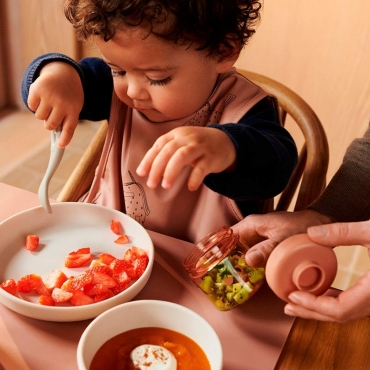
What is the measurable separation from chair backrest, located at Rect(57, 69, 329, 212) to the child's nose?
0.32 metres

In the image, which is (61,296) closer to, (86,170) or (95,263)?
(95,263)

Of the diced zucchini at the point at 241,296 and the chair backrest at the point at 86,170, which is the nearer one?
the diced zucchini at the point at 241,296

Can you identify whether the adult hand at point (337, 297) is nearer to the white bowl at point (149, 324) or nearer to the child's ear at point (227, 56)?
the white bowl at point (149, 324)

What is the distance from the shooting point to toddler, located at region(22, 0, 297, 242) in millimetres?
731

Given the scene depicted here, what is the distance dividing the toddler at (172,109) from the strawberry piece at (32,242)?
0.16m

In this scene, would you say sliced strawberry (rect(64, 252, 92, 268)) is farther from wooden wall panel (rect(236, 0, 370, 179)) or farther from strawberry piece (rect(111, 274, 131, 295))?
wooden wall panel (rect(236, 0, 370, 179))

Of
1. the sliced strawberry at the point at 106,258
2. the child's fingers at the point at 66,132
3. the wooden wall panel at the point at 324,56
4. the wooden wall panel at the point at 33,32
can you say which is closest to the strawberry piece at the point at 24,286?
the sliced strawberry at the point at 106,258

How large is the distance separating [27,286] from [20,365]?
0.41 feet

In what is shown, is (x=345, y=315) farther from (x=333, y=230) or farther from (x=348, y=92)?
(x=348, y=92)

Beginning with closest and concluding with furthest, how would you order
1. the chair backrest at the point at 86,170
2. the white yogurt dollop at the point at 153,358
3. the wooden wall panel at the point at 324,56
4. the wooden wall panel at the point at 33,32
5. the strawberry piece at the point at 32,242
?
the white yogurt dollop at the point at 153,358
the strawberry piece at the point at 32,242
the chair backrest at the point at 86,170
the wooden wall panel at the point at 324,56
the wooden wall panel at the point at 33,32

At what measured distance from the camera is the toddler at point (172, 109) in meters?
0.73

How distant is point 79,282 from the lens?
0.73 m

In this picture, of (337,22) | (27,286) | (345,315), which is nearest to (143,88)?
(27,286)

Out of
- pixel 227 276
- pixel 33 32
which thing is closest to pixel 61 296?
pixel 227 276
